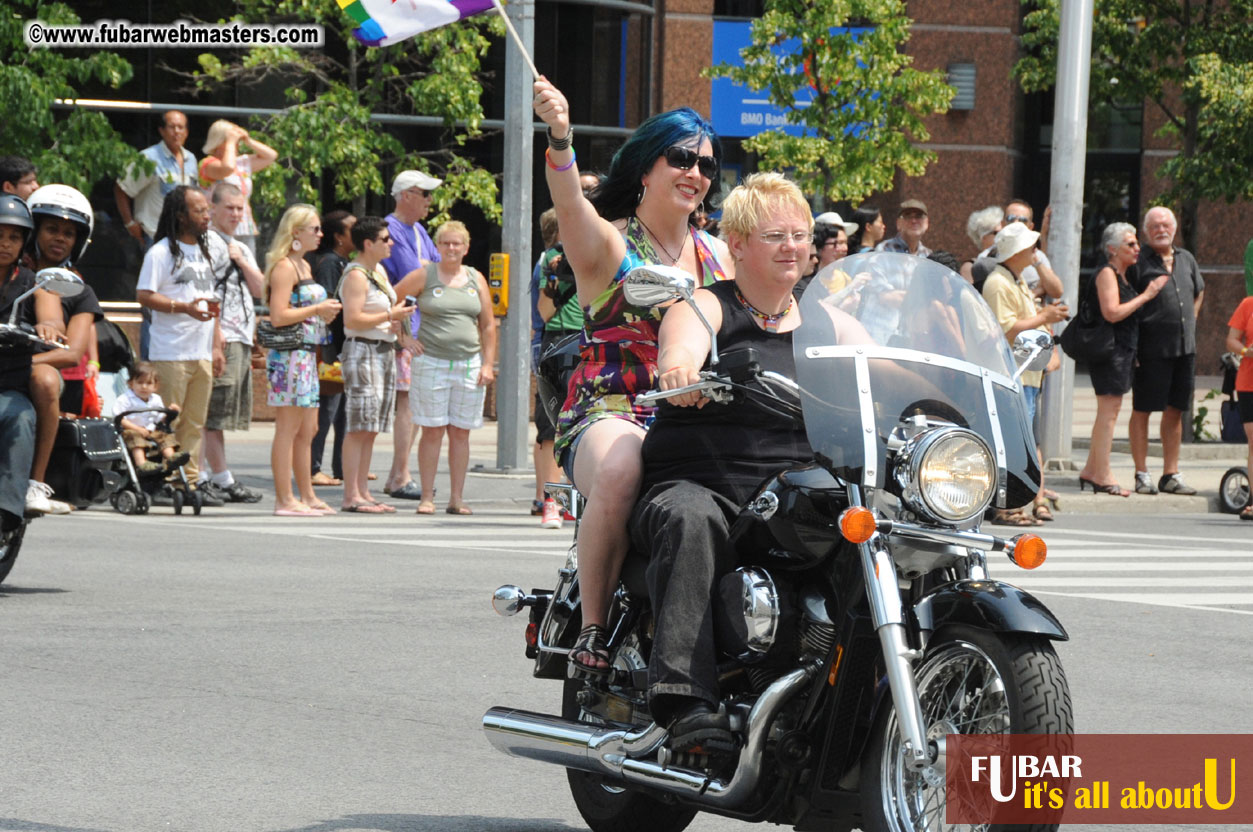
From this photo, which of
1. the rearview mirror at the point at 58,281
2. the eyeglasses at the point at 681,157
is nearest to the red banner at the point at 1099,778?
the eyeglasses at the point at 681,157

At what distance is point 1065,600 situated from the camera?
10234 mm

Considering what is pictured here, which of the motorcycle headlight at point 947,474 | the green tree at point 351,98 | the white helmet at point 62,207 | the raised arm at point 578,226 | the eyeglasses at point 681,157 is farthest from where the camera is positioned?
the green tree at point 351,98

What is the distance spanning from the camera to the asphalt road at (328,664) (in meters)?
5.80

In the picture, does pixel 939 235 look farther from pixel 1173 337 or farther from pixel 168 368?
pixel 168 368

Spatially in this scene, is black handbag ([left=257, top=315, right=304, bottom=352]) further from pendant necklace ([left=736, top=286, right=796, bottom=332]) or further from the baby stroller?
pendant necklace ([left=736, top=286, right=796, bottom=332])

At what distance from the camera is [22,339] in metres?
9.26

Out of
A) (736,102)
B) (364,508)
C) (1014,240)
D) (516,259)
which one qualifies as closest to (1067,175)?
(1014,240)

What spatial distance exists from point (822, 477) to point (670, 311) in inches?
29.9

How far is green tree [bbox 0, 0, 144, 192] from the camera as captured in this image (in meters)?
17.5

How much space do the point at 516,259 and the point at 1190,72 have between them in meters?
10.6

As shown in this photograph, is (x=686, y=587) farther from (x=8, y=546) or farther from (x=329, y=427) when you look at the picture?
(x=329, y=427)

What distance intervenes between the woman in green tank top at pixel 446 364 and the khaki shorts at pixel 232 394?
4.47ft

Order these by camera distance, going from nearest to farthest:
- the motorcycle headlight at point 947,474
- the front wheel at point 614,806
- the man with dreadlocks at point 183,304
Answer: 1. the motorcycle headlight at point 947,474
2. the front wheel at point 614,806
3. the man with dreadlocks at point 183,304

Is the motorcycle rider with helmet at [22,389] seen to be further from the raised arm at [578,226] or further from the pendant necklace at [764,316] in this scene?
the pendant necklace at [764,316]
